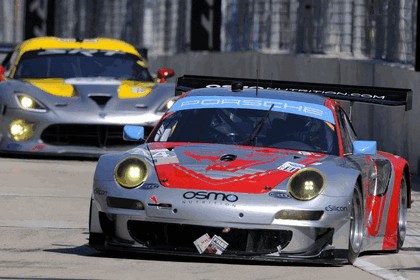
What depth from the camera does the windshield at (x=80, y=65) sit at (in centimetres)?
1908

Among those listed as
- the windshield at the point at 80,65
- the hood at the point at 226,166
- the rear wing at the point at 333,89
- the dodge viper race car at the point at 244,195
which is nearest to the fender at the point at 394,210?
the dodge viper race car at the point at 244,195

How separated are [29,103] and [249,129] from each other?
735cm

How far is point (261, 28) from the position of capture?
27.5 meters

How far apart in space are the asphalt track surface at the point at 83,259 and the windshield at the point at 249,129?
0.79 m

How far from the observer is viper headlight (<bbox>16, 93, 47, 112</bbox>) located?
17.8 m

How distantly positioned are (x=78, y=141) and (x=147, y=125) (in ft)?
2.43

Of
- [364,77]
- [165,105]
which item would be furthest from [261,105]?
[364,77]

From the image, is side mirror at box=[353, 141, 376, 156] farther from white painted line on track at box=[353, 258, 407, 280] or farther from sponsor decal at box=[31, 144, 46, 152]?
sponsor decal at box=[31, 144, 46, 152]

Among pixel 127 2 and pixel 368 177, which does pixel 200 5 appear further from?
pixel 368 177

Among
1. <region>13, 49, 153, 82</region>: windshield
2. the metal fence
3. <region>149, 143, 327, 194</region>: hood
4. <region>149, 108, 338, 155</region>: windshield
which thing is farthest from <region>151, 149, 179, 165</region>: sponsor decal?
the metal fence

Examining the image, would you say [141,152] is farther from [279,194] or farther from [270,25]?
[270,25]

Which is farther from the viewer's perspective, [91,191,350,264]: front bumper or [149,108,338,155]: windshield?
[149,108,338,155]: windshield

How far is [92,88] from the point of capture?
18.0 m

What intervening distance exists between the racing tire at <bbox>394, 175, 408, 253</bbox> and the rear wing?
54 cm
